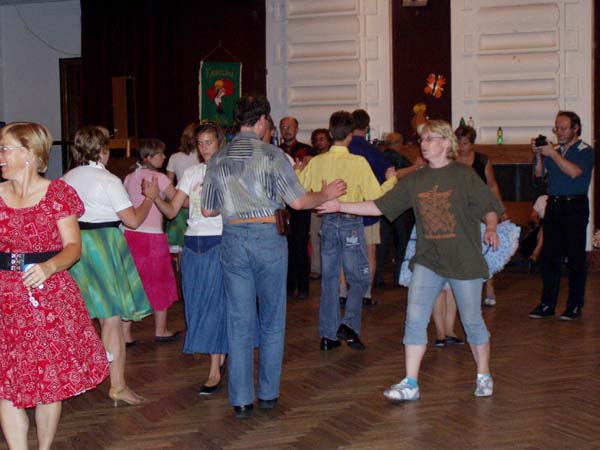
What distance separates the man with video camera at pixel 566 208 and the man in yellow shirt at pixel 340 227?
5.36 ft

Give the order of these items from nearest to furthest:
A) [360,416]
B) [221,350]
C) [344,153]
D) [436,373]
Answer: [360,416]
[221,350]
[436,373]
[344,153]

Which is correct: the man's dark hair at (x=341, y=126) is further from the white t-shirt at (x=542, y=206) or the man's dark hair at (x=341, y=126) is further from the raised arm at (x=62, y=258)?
the raised arm at (x=62, y=258)

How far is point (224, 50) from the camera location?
11664 millimetres

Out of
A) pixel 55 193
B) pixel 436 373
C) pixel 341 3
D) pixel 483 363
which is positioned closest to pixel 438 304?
pixel 436 373

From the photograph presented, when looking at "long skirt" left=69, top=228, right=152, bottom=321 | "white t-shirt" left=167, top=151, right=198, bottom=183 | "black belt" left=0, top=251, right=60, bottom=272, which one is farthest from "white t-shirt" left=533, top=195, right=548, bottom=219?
"black belt" left=0, top=251, right=60, bottom=272

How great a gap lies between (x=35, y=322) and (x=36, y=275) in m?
0.25

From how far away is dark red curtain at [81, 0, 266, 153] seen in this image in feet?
37.9

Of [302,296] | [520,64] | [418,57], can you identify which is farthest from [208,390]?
[418,57]

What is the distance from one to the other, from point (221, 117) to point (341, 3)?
195 centimetres

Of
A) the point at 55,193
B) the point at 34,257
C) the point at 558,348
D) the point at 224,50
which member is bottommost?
the point at 558,348

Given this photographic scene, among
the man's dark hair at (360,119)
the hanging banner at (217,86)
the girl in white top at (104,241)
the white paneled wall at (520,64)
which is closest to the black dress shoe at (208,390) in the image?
the girl in white top at (104,241)

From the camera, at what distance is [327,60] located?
10.9m

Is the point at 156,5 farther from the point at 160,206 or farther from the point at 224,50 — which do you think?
the point at 160,206

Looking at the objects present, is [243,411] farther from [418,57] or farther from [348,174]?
[418,57]
